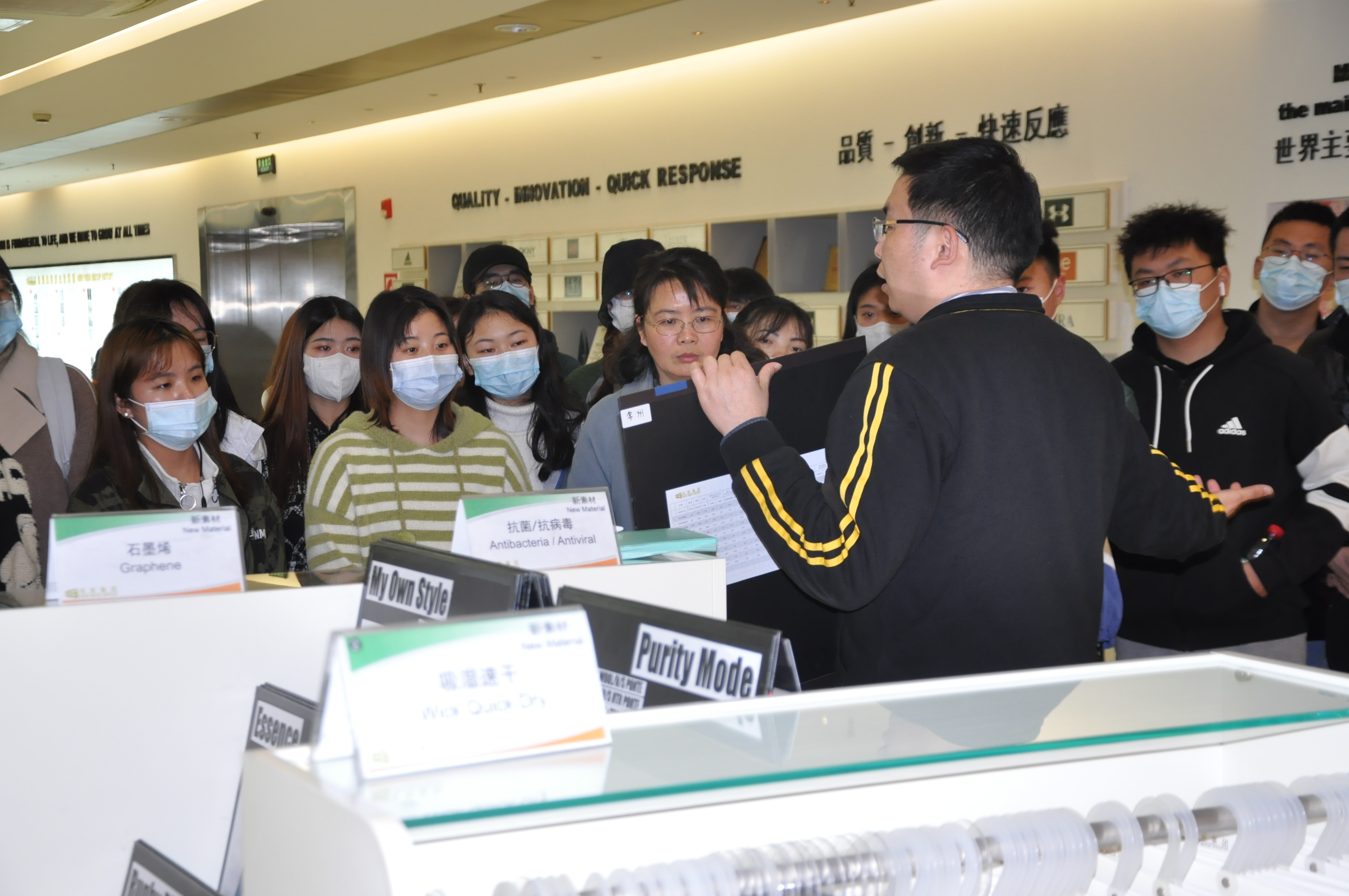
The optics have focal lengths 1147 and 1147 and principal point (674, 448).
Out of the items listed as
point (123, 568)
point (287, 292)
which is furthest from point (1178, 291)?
point (287, 292)

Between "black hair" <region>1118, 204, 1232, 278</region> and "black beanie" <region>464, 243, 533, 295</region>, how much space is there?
252cm

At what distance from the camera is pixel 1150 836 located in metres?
0.89

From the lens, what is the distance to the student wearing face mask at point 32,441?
8.55ft

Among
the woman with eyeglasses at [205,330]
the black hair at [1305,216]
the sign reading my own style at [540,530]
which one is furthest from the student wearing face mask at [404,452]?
the black hair at [1305,216]

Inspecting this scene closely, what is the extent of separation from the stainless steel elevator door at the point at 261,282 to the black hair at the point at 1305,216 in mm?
8387

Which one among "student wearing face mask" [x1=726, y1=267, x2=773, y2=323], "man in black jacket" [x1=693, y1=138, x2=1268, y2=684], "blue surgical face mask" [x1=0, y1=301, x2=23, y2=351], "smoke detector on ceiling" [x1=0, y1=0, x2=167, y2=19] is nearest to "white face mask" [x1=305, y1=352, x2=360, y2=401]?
"blue surgical face mask" [x1=0, y1=301, x2=23, y2=351]

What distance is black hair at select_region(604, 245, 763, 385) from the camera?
2.93 meters

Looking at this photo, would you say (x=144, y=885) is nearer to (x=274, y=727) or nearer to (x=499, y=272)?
(x=274, y=727)

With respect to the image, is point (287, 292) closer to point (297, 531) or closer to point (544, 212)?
point (544, 212)

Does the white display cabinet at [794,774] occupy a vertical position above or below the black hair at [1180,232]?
below

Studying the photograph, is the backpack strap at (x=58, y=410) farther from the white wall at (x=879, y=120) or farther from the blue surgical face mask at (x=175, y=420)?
the white wall at (x=879, y=120)

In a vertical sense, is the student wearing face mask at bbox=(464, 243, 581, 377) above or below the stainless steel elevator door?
below

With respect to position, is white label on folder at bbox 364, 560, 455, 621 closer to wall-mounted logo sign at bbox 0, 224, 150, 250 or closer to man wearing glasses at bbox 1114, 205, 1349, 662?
man wearing glasses at bbox 1114, 205, 1349, 662

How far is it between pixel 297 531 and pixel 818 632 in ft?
5.50
